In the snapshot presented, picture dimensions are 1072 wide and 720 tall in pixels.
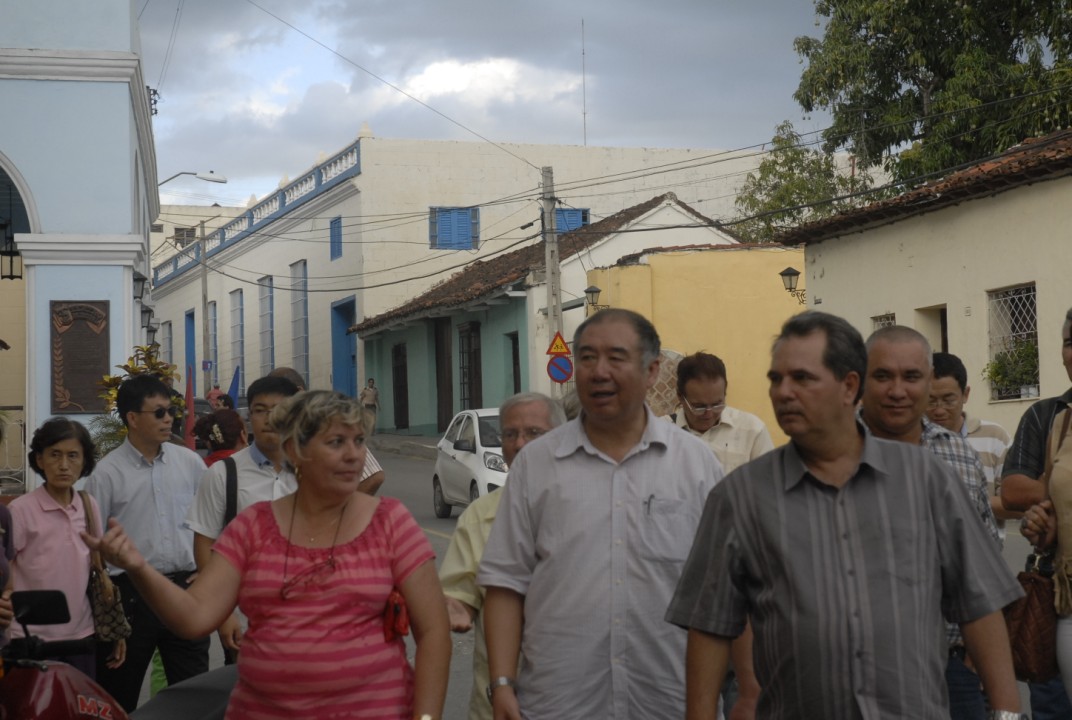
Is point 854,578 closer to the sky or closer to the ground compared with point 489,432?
Result: closer to the ground

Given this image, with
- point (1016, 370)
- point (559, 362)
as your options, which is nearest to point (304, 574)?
point (1016, 370)

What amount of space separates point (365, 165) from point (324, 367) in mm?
7901

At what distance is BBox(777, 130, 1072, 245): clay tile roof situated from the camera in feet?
61.0

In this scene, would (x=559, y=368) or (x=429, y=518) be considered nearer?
(x=429, y=518)

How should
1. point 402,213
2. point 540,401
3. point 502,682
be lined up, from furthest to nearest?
point 402,213
point 540,401
point 502,682

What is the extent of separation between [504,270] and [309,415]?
32.2 metres

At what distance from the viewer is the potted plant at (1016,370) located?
19438 mm

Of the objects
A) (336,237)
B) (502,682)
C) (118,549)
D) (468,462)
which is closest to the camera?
(118,549)

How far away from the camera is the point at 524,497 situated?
13.6 ft

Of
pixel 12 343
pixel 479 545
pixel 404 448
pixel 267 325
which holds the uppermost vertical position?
pixel 267 325

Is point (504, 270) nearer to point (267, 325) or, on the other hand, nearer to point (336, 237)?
point (336, 237)

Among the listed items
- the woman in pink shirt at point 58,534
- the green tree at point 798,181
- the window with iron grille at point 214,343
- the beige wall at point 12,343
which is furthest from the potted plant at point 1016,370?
the window with iron grille at point 214,343

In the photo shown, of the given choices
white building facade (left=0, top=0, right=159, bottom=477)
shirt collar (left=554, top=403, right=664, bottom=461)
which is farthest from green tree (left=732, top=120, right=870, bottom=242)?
shirt collar (left=554, top=403, right=664, bottom=461)

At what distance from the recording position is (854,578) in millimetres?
3246
